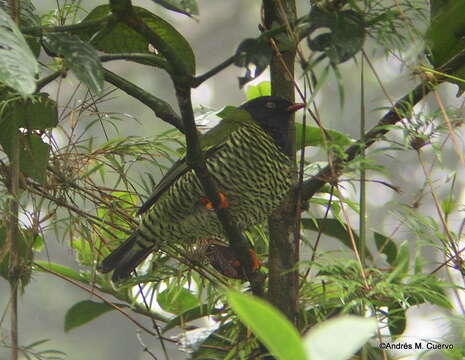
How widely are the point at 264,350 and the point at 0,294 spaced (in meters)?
5.51

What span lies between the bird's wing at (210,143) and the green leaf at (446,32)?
824mm

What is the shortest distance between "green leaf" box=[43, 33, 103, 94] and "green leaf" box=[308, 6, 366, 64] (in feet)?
1.03

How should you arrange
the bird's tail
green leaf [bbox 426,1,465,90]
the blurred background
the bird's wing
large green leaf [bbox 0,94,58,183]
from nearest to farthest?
green leaf [bbox 426,1,465,90], large green leaf [bbox 0,94,58,183], the bird's tail, the bird's wing, the blurred background

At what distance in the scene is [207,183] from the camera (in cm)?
143

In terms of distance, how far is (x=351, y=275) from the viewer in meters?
A: 1.30

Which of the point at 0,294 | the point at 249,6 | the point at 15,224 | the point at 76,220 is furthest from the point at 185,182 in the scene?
the point at 249,6

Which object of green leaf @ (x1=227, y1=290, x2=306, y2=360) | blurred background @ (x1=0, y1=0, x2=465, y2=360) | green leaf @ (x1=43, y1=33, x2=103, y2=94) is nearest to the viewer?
green leaf @ (x1=227, y1=290, x2=306, y2=360)

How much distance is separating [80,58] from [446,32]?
2.42 feet

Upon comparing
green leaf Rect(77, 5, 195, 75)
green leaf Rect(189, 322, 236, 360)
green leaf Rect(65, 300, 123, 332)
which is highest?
green leaf Rect(77, 5, 195, 75)

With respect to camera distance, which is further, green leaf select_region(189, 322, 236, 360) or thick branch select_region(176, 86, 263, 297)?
green leaf select_region(189, 322, 236, 360)

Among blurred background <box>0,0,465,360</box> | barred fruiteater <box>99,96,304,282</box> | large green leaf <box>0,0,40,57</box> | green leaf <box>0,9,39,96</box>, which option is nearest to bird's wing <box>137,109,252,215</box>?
barred fruiteater <box>99,96,304,282</box>

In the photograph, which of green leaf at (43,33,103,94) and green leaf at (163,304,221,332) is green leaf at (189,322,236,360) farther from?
green leaf at (43,33,103,94)

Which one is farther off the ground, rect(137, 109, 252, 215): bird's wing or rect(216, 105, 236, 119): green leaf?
rect(216, 105, 236, 119): green leaf

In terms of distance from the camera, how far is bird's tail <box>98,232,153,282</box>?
1.97m
